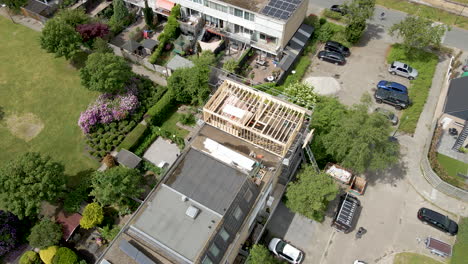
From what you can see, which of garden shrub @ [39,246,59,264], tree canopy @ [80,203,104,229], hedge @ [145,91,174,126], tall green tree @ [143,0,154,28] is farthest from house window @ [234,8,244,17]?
garden shrub @ [39,246,59,264]

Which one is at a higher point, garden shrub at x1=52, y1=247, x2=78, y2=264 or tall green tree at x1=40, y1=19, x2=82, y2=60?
tall green tree at x1=40, y1=19, x2=82, y2=60

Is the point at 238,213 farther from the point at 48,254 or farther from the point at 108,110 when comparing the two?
the point at 108,110

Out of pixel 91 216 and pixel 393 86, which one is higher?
pixel 393 86

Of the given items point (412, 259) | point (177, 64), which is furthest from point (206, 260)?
point (177, 64)

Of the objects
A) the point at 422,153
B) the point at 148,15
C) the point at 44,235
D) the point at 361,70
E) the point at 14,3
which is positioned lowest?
the point at 44,235

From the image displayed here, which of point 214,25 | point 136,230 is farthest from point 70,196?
point 214,25

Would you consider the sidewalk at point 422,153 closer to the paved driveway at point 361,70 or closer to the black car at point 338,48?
the paved driveway at point 361,70

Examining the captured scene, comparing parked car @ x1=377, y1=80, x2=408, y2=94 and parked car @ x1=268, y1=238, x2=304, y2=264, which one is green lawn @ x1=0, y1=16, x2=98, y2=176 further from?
parked car @ x1=377, y1=80, x2=408, y2=94

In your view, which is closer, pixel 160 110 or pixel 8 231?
pixel 8 231
